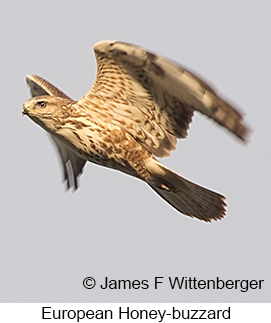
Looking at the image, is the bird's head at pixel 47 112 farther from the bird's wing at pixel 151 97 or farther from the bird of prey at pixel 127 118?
the bird's wing at pixel 151 97

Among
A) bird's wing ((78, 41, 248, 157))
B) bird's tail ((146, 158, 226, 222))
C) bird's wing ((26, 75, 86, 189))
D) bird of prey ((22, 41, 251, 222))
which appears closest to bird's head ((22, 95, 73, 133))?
bird of prey ((22, 41, 251, 222))

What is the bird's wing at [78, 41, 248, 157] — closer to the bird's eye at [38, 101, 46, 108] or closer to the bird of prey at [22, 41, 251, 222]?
the bird of prey at [22, 41, 251, 222]

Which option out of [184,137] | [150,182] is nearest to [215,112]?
[184,137]

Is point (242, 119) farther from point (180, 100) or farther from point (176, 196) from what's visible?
point (176, 196)

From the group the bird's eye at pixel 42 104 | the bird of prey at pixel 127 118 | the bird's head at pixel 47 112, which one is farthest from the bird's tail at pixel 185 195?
the bird's eye at pixel 42 104

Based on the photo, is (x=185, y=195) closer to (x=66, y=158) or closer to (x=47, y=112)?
(x=47, y=112)

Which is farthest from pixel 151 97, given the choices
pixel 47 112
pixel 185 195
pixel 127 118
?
pixel 185 195

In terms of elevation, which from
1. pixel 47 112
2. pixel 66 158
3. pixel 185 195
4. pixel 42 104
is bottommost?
pixel 185 195
